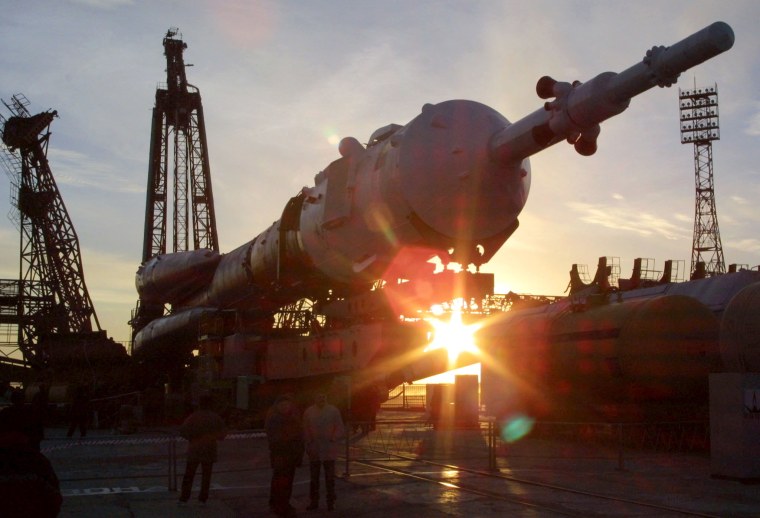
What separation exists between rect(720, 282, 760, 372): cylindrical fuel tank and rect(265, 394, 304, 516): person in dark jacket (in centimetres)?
1041

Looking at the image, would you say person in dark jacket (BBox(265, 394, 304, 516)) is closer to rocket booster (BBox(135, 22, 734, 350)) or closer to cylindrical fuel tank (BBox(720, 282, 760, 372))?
rocket booster (BBox(135, 22, 734, 350))

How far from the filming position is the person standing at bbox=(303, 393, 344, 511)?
10.3 metres

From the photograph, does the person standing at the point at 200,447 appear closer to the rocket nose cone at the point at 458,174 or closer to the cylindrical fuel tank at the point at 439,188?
the cylindrical fuel tank at the point at 439,188

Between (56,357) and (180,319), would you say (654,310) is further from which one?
(56,357)

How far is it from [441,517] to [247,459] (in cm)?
783

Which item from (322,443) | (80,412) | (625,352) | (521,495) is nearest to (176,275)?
(80,412)

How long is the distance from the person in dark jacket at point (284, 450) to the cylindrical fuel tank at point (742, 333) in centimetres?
1041

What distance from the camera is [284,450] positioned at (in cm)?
970

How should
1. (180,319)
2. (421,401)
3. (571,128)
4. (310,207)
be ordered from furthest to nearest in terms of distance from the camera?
(421,401) < (180,319) < (310,207) < (571,128)

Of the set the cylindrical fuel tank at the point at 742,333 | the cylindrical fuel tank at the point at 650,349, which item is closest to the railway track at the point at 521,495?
the cylindrical fuel tank at the point at 650,349

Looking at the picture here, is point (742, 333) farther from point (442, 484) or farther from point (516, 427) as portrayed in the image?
point (516, 427)

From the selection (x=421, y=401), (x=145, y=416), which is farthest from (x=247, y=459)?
(x=421, y=401)

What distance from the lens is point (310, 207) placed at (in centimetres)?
1586

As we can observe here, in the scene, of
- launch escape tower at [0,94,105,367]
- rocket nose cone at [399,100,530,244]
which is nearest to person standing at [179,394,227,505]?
rocket nose cone at [399,100,530,244]
